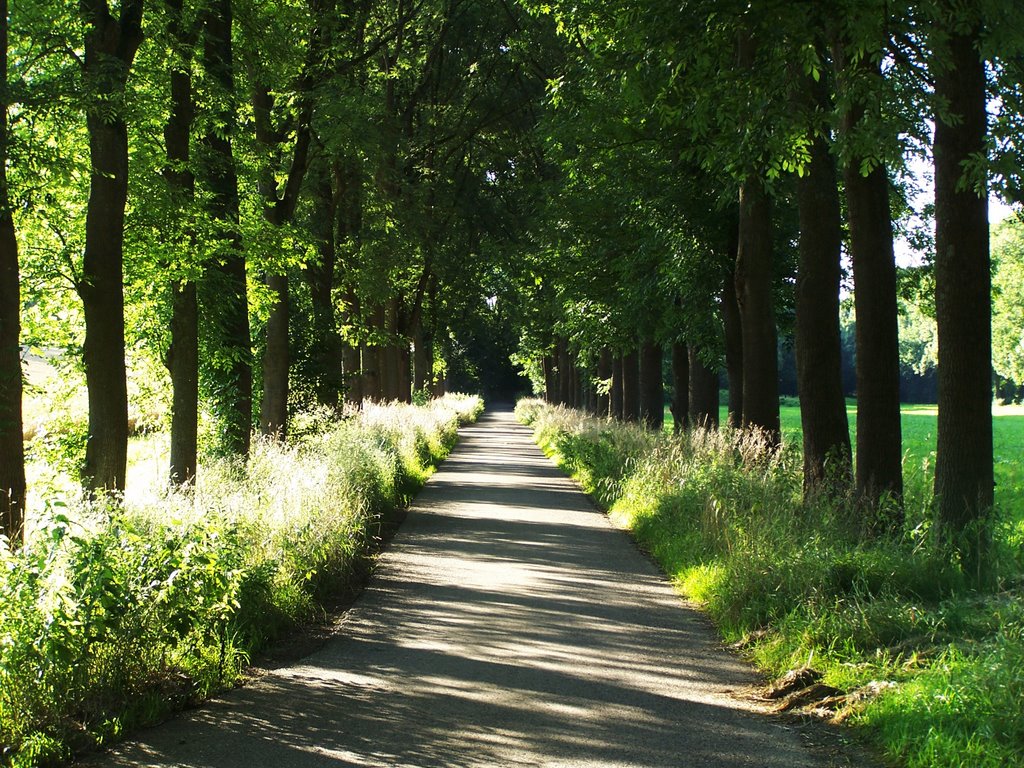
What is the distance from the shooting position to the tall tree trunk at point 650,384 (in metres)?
26.1

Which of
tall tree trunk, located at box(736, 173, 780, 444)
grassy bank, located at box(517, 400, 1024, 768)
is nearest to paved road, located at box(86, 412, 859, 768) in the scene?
grassy bank, located at box(517, 400, 1024, 768)

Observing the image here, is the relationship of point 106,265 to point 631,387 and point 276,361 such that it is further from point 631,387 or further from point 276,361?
point 631,387

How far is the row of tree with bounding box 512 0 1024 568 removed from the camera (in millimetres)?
8414

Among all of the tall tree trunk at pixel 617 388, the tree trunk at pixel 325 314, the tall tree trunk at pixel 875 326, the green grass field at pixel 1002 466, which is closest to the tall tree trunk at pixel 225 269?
the tree trunk at pixel 325 314

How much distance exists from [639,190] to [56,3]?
35.6 feet

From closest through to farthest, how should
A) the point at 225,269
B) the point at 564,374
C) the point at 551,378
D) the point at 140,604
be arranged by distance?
the point at 140,604
the point at 225,269
the point at 564,374
the point at 551,378

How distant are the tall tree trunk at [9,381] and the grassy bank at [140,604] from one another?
100 centimetres

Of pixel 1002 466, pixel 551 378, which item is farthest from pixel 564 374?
pixel 1002 466

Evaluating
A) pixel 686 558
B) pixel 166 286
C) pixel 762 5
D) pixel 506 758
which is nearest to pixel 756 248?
pixel 686 558

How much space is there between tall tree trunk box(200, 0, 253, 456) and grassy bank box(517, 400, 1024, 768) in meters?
7.17

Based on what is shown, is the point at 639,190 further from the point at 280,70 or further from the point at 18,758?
the point at 18,758

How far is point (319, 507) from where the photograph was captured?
1077cm

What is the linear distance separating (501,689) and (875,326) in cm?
638

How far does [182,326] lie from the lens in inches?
551
